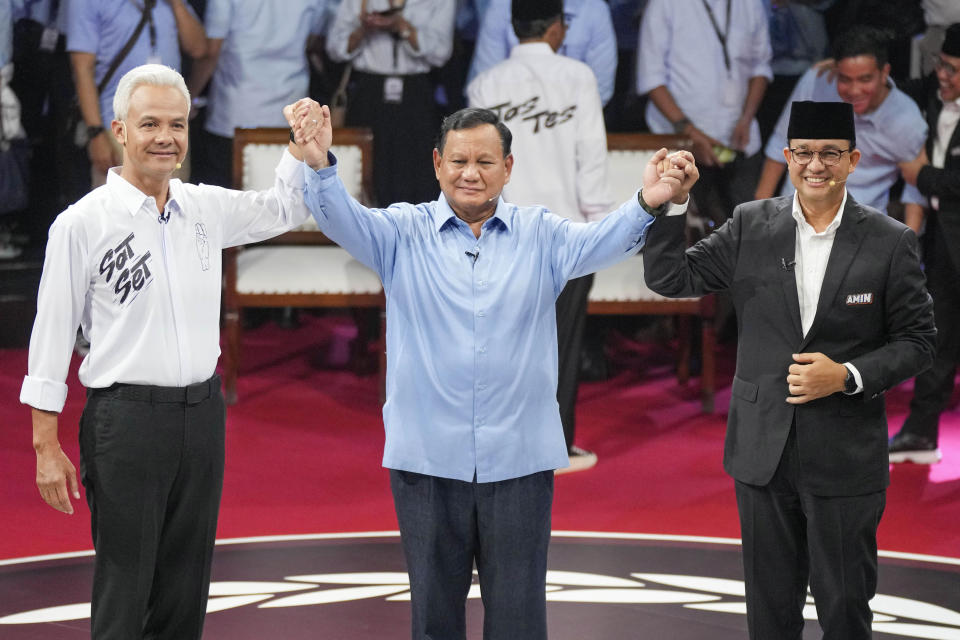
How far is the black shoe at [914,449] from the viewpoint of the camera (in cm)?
545

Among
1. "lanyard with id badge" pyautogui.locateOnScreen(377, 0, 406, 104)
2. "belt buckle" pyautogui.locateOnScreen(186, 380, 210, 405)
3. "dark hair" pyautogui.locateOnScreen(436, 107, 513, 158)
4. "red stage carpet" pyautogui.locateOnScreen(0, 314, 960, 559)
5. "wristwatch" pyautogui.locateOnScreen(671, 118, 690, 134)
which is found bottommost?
"red stage carpet" pyautogui.locateOnScreen(0, 314, 960, 559)

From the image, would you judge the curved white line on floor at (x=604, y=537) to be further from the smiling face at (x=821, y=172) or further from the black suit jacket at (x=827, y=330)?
the smiling face at (x=821, y=172)

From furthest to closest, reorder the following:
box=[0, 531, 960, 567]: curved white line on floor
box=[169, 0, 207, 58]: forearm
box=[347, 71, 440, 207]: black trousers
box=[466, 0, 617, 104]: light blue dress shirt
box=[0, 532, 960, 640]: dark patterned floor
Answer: box=[347, 71, 440, 207]: black trousers
box=[169, 0, 207, 58]: forearm
box=[466, 0, 617, 104]: light blue dress shirt
box=[0, 531, 960, 567]: curved white line on floor
box=[0, 532, 960, 640]: dark patterned floor

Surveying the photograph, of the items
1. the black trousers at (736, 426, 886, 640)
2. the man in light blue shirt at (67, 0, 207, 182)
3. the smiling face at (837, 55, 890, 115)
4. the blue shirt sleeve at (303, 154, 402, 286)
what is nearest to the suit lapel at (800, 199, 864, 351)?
the black trousers at (736, 426, 886, 640)

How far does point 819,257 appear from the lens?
2.93m

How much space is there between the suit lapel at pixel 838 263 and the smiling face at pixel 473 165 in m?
0.74

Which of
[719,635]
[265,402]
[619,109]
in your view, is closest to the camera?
[719,635]

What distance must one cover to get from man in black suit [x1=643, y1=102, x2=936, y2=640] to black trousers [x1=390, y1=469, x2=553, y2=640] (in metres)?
0.52

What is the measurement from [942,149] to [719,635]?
273 cm

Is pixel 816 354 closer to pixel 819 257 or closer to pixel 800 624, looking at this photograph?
pixel 819 257

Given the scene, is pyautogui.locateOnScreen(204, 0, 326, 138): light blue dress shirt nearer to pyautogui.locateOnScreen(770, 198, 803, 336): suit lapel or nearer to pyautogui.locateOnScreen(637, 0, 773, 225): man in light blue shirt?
A: pyautogui.locateOnScreen(637, 0, 773, 225): man in light blue shirt

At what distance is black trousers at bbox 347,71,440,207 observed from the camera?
704cm

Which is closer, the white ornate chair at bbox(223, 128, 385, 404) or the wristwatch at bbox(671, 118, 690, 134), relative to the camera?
the white ornate chair at bbox(223, 128, 385, 404)

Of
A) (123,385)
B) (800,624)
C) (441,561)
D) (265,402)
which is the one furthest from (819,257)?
(265,402)
